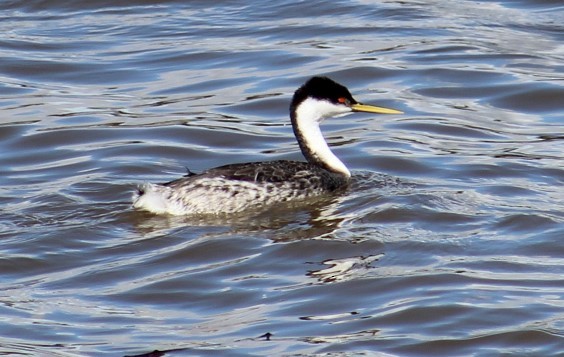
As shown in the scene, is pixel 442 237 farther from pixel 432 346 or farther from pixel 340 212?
pixel 432 346

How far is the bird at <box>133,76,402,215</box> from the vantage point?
33.3 ft

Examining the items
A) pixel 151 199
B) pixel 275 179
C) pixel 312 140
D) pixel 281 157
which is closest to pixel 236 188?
pixel 275 179

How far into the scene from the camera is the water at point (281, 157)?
780cm

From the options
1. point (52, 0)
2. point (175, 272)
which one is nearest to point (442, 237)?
point (175, 272)

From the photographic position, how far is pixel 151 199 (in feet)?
33.1

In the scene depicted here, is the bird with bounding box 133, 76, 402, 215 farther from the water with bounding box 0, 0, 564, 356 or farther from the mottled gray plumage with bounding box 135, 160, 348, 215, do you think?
the water with bounding box 0, 0, 564, 356

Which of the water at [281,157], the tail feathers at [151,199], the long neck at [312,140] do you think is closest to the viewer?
the water at [281,157]

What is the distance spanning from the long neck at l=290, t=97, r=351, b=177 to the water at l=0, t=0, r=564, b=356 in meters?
0.33

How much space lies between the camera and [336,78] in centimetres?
1428

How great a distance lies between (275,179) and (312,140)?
0.84m

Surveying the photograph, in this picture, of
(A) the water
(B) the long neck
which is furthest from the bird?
(A) the water

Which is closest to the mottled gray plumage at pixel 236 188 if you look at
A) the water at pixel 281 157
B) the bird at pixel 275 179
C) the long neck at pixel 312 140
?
the bird at pixel 275 179

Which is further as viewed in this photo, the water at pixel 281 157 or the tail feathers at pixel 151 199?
the tail feathers at pixel 151 199

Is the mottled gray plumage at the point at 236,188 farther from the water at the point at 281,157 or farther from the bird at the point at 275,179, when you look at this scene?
the water at the point at 281,157
